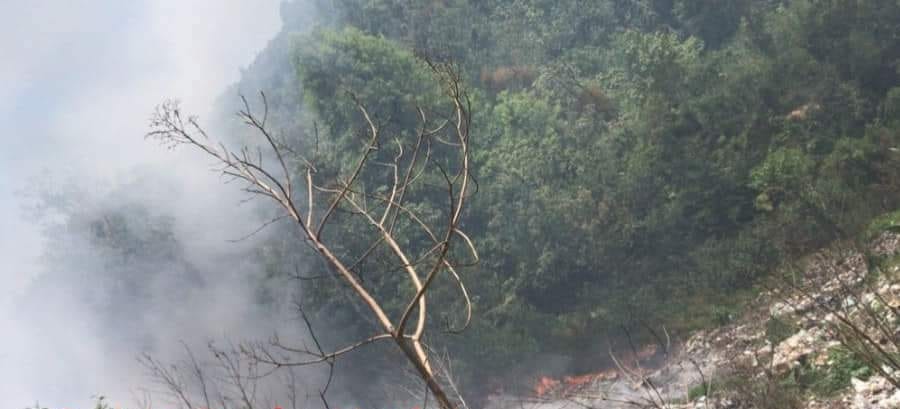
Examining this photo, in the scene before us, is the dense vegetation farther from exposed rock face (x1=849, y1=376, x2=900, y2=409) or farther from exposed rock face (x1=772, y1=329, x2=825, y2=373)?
exposed rock face (x1=849, y1=376, x2=900, y2=409)

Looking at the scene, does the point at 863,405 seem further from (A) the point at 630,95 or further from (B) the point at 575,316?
(A) the point at 630,95

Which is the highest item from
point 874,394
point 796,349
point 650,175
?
point 650,175

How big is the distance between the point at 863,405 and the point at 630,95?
517 inches

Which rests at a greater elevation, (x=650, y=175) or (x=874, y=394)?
(x=650, y=175)

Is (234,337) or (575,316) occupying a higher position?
(234,337)

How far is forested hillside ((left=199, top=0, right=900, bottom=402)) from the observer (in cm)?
1216

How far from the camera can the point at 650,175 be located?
14.1 m

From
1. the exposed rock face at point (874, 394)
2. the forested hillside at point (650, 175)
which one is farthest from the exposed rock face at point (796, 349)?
the forested hillside at point (650, 175)

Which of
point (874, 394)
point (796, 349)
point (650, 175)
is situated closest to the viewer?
point (874, 394)

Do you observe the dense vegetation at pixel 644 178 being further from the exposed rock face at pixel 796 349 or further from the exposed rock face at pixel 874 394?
the exposed rock face at pixel 874 394

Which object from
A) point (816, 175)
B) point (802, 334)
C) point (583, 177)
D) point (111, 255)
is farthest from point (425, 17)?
point (802, 334)

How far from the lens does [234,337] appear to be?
46.9 ft

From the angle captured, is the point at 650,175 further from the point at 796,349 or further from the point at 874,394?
the point at 874,394

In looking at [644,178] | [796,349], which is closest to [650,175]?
[644,178]
